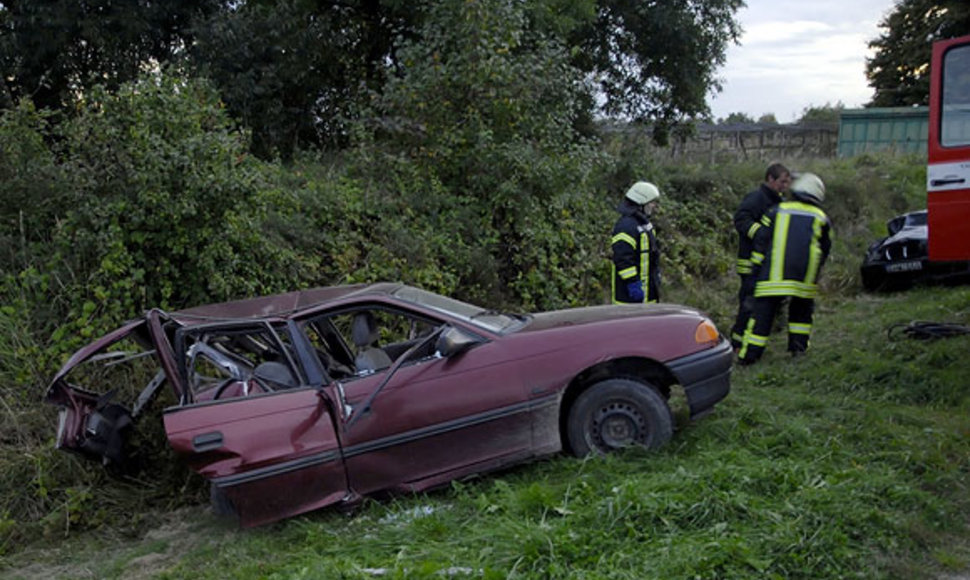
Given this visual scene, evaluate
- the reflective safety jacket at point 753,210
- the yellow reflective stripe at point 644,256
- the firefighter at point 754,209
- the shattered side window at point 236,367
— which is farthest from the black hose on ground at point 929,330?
the shattered side window at point 236,367

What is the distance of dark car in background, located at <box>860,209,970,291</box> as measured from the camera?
1091 centimetres

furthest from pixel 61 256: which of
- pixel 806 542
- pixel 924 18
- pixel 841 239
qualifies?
pixel 924 18

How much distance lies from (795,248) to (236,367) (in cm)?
487

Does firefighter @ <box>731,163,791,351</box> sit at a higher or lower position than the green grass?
higher

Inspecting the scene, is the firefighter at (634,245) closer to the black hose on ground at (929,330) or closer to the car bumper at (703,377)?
the car bumper at (703,377)

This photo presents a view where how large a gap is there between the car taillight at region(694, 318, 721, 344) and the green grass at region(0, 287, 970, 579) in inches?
23.1

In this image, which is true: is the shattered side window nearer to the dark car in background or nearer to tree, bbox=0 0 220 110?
tree, bbox=0 0 220 110

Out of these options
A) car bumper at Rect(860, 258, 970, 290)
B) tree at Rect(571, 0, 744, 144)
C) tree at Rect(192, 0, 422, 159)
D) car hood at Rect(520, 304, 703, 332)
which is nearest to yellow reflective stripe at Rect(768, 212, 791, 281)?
car hood at Rect(520, 304, 703, 332)

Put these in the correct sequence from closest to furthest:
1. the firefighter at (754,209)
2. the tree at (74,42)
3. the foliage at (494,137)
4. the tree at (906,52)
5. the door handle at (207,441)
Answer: the door handle at (207,441)
the firefighter at (754,209)
the foliage at (494,137)
the tree at (74,42)
the tree at (906,52)

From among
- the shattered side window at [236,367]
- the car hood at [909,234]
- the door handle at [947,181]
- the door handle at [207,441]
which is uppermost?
the door handle at [947,181]

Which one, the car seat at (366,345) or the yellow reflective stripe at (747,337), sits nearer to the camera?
the car seat at (366,345)

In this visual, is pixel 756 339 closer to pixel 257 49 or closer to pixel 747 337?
pixel 747 337

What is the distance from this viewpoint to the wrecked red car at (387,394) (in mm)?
5262

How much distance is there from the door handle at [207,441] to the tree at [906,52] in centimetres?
2948
